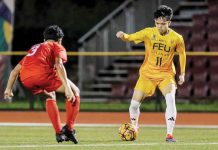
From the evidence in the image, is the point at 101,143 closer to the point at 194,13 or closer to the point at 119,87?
the point at 119,87

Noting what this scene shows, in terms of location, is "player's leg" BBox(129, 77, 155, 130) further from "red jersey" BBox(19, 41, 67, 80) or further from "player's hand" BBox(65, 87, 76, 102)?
"player's hand" BBox(65, 87, 76, 102)

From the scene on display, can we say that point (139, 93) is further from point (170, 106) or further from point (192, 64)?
point (192, 64)

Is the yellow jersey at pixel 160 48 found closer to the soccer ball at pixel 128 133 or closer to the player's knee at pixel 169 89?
the player's knee at pixel 169 89

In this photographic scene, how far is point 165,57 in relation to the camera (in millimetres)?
13984

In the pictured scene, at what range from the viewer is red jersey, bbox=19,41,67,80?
41.9ft

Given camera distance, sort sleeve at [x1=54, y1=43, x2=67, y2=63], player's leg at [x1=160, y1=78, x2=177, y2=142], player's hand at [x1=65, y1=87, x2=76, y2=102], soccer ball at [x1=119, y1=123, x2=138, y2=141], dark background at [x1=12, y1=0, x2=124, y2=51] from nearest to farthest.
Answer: player's hand at [x1=65, y1=87, x2=76, y2=102]
sleeve at [x1=54, y1=43, x2=67, y2=63]
player's leg at [x1=160, y1=78, x2=177, y2=142]
soccer ball at [x1=119, y1=123, x2=138, y2=141]
dark background at [x1=12, y1=0, x2=124, y2=51]

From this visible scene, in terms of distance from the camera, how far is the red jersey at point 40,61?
41.9ft

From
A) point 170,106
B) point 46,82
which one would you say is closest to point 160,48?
point 170,106

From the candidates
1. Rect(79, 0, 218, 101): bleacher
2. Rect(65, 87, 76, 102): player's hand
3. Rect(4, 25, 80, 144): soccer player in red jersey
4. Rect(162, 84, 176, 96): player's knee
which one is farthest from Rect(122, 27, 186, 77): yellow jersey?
Rect(79, 0, 218, 101): bleacher

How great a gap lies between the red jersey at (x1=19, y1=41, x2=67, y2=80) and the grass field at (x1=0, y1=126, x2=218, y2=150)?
99cm

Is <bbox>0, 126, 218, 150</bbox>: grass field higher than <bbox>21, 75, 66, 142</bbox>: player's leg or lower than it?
lower

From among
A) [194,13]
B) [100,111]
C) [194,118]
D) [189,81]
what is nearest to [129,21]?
[194,13]

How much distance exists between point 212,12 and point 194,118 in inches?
294

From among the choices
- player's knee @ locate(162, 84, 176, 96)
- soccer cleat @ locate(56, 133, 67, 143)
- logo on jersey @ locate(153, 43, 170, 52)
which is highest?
logo on jersey @ locate(153, 43, 170, 52)
